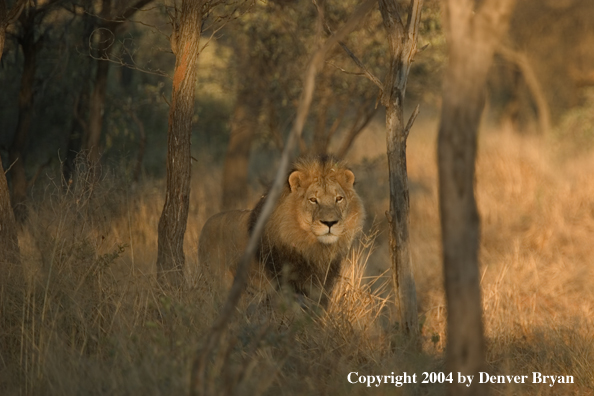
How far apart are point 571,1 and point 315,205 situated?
14.0m

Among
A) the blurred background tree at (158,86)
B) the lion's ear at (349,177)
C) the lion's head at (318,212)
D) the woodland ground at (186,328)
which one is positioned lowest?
the woodland ground at (186,328)

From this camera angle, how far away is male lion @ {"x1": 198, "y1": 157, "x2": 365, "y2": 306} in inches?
237

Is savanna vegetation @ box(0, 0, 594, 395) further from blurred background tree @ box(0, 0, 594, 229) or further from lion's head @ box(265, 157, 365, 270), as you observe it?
lion's head @ box(265, 157, 365, 270)

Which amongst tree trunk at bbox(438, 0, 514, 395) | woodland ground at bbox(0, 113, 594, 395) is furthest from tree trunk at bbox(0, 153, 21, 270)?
tree trunk at bbox(438, 0, 514, 395)

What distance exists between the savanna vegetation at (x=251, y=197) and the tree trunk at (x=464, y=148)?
0.15ft

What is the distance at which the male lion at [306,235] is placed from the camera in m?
6.03

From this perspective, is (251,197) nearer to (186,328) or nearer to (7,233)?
(7,233)

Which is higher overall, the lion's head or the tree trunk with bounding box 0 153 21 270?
the lion's head

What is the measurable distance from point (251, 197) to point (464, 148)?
969 cm

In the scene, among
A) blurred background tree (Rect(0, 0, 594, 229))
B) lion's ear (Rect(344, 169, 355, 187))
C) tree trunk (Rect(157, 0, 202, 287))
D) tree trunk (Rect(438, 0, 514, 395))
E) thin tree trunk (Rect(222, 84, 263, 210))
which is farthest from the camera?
thin tree trunk (Rect(222, 84, 263, 210))

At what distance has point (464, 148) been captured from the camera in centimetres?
326

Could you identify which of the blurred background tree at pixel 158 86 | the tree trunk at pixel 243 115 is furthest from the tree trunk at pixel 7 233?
the tree trunk at pixel 243 115

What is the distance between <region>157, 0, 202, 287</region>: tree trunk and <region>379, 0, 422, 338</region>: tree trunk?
1.71 metres

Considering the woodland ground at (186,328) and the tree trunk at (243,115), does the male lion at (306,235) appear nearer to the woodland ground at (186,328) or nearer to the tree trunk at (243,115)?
the woodland ground at (186,328)
